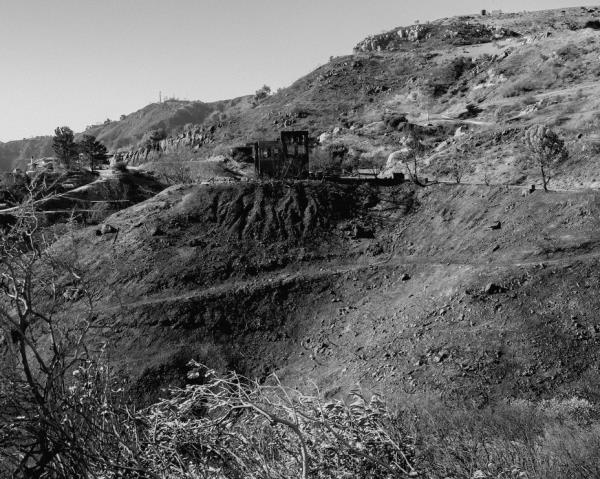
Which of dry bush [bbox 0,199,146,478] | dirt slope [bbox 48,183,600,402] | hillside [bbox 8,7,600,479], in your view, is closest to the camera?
dry bush [bbox 0,199,146,478]

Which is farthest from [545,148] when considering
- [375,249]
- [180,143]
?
[180,143]

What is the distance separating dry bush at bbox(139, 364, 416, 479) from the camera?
4434 mm

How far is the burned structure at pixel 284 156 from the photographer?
50094 mm

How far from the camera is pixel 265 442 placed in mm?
5160

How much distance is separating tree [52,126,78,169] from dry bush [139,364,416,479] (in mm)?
81905

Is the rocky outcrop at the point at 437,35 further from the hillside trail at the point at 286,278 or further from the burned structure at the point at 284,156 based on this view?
the hillside trail at the point at 286,278

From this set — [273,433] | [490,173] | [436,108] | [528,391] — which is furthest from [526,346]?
[436,108]

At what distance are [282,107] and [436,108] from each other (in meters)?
32.1

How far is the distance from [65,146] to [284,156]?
1806 inches

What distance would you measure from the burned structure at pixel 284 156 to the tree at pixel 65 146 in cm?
4262

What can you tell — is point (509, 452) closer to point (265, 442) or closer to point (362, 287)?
point (265, 442)

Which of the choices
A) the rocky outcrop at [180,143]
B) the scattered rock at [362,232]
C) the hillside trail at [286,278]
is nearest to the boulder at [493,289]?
the hillside trail at [286,278]

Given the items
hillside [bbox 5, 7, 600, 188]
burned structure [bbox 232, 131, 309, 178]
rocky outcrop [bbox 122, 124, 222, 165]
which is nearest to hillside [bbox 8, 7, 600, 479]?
hillside [bbox 5, 7, 600, 188]

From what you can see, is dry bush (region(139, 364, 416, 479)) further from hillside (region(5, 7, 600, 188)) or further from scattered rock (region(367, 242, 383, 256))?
hillside (region(5, 7, 600, 188))
